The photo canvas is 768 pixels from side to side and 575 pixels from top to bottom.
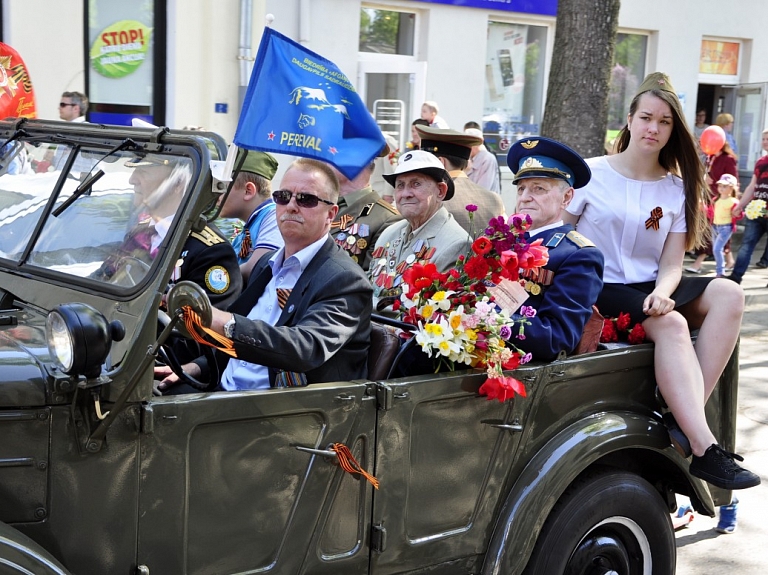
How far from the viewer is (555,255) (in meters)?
3.46

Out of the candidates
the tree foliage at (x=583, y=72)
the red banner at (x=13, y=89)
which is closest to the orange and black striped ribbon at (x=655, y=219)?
the red banner at (x=13, y=89)

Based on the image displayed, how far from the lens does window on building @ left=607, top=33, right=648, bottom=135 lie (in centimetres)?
1545

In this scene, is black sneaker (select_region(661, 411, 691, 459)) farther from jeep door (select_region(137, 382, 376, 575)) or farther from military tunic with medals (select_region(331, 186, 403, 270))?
military tunic with medals (select_region(331, 186, 403, 270))

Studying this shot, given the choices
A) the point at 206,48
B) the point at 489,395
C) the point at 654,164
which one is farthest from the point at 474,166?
the point at 489,395

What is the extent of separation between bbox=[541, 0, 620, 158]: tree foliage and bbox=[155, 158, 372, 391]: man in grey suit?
4962 millimetres

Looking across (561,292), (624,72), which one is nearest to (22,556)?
(561,292)

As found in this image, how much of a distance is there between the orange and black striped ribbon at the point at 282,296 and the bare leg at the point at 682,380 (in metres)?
1.38

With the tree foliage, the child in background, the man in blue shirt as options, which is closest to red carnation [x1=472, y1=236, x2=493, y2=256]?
the man in blue shirt

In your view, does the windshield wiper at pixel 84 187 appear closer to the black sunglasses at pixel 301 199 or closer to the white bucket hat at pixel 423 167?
the black sunglasses at pixel 301 199

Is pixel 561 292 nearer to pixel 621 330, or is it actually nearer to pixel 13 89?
pixel 621 330

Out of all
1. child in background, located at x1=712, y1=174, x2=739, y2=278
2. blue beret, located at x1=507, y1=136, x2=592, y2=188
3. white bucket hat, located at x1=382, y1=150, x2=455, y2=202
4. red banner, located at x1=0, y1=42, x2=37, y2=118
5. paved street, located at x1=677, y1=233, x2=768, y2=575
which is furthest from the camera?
child in background, located at x1=712, y1=174, x2=739, y2=278

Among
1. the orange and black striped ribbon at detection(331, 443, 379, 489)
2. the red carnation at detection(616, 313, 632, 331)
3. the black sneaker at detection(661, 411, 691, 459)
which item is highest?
the red carnation at detection(616, 313, 632, 331)

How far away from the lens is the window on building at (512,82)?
553 inches

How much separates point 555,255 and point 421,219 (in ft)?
4.40
